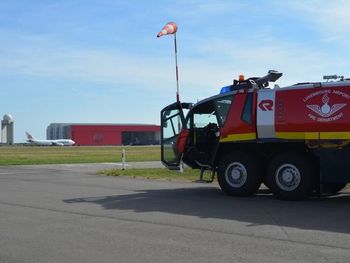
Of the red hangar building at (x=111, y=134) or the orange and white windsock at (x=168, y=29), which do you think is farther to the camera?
the red hangar building at (x=111, y=134)

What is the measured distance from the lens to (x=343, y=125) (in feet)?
37.9

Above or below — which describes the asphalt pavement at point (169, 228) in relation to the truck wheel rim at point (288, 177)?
below

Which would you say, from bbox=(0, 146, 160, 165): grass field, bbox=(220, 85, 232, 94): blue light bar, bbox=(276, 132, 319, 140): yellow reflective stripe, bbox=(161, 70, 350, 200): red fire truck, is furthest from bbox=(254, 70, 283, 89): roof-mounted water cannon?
bbox=(0, 146, 160, 165): grass field

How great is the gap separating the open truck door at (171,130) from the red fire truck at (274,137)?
0.45 metres

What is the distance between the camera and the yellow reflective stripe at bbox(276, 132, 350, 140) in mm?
11608

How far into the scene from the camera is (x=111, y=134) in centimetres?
14988

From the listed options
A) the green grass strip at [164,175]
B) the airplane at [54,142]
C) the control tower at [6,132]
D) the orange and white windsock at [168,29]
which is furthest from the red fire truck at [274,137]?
the control tower at [6,132]

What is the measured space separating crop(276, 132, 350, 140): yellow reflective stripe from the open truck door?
337 centimetres

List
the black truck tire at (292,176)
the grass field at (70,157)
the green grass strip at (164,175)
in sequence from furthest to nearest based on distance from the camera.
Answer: the grass field at (70,157) < the green grass strip at (164,175) < the black truck tire at (292,176)

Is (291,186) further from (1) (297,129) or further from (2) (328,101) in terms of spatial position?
(2) (328,101)

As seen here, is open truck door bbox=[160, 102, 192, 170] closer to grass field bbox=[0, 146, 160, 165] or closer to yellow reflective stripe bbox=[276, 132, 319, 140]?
yellow reflective stripe bbox=[276, 132, 319, 140]

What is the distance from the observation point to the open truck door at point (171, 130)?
15.2m

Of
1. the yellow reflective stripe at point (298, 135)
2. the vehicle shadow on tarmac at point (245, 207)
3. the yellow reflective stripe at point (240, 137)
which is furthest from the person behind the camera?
the yellow reflective stripe at point (240, 137)

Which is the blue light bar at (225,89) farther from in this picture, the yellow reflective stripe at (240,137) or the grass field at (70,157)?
the grass field at (70,157)
